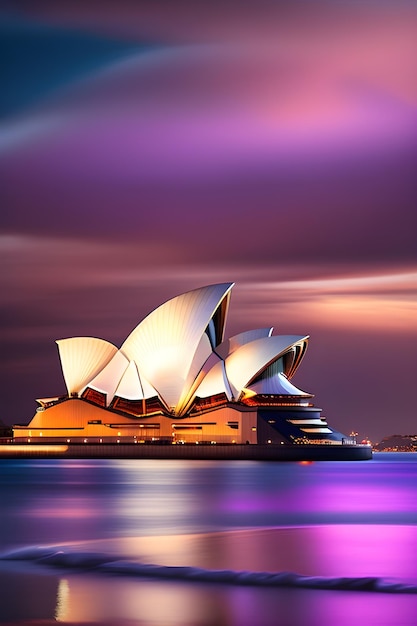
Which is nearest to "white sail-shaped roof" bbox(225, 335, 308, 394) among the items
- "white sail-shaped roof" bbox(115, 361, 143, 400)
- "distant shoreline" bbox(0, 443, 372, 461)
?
"distant shoreline" bbox(0, 443, 372, 461)

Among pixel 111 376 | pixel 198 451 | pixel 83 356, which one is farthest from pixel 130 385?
pixel 198 451

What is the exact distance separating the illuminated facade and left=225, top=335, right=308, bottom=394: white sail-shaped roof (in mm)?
76

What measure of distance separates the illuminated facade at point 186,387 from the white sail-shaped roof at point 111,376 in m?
0.08

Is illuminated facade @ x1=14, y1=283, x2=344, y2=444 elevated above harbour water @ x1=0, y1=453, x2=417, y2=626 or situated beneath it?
elevated above

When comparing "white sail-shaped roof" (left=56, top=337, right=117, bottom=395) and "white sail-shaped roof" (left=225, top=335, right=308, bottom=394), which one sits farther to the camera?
"white sail-shaped roof" (left=56, top=337, right=117, bottom=395)

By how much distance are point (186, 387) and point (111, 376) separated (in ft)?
20.4

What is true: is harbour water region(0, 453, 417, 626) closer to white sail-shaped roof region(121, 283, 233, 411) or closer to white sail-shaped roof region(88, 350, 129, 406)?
white sail-shaped roof region(121, 283, 233, 411)

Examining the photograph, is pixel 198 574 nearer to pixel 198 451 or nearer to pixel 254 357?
pixel 254 357

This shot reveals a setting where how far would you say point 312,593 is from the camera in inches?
696

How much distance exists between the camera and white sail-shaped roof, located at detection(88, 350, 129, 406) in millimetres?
92125

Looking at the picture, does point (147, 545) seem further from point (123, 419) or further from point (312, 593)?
point (123, 419)

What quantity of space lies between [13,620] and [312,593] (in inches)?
184

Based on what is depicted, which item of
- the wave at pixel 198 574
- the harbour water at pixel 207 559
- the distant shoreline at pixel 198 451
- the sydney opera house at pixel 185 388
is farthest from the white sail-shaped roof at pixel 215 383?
the wave at pixel 198 574

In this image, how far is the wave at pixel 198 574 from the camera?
1838 centimetres
